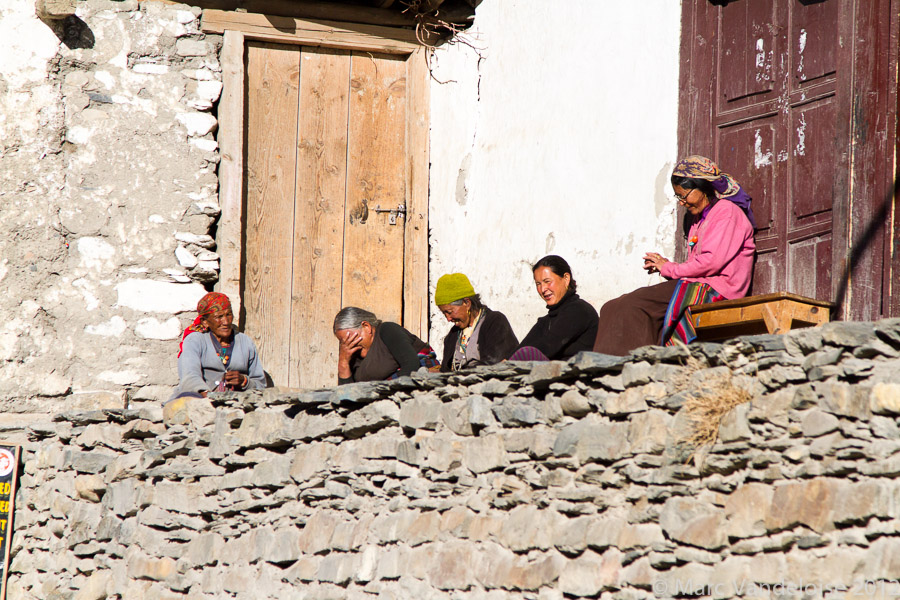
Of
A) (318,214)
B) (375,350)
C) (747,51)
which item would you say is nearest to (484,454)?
(375,350)

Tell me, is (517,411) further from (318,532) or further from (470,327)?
(470,327)

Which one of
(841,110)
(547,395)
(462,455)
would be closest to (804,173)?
(841,110)

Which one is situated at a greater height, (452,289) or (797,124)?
(797,124)

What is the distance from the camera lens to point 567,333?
4824 mm

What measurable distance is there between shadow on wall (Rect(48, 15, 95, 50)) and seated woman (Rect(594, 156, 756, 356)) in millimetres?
3546

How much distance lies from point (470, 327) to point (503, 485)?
149cm

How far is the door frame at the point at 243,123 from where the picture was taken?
640 cm

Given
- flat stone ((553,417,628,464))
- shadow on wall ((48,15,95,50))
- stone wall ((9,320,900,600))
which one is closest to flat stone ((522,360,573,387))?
stone wall ((9,320,900,600))

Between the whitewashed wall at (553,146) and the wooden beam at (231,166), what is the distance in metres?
1.22

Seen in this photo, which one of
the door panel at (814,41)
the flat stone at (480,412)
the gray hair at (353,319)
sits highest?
the door panel at (814,41)

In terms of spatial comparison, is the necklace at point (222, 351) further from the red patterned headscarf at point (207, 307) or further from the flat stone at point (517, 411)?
the flat stone at point (517, 411)

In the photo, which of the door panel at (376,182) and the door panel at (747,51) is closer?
the door panel at (747,51)

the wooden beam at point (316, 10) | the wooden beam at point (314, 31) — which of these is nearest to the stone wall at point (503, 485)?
the wooden beam at point (314, 31)

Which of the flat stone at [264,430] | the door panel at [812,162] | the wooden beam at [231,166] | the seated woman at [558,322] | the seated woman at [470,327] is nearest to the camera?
the door panel at [812,162]
